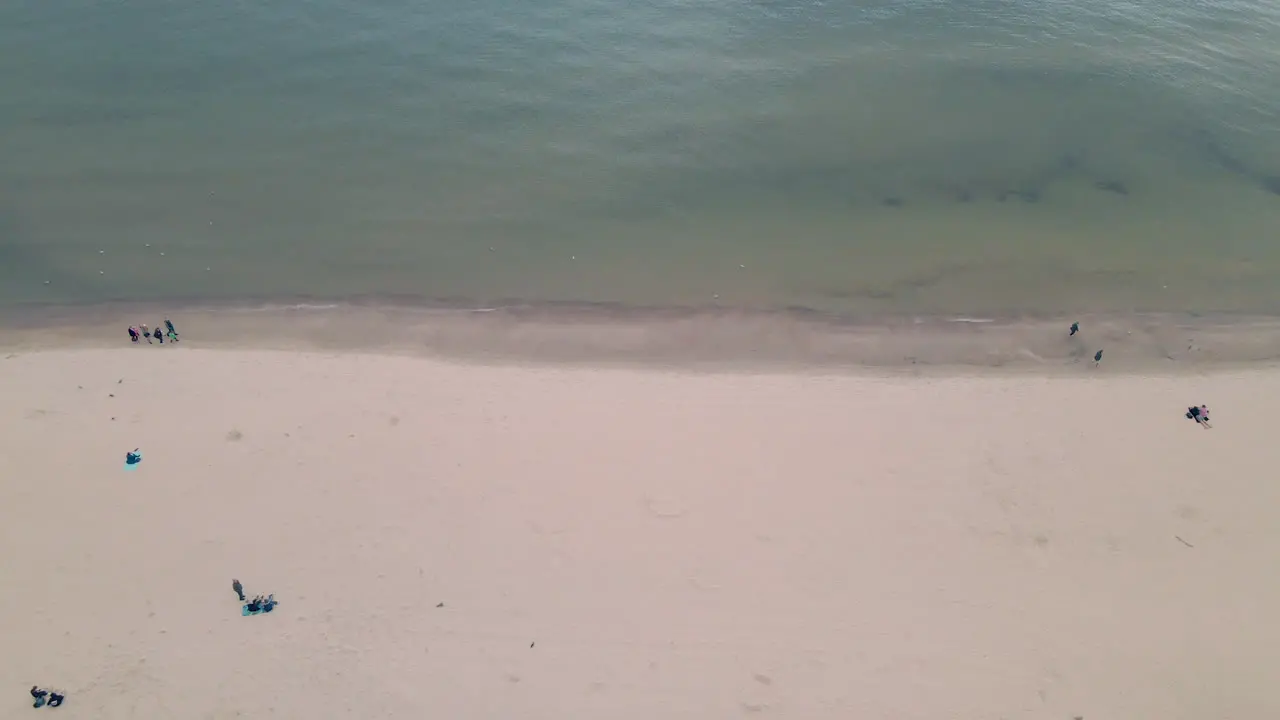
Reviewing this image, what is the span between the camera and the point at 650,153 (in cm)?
4191

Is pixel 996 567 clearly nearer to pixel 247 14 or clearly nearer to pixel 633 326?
pixel 633 326

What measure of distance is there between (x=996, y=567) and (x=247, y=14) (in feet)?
167

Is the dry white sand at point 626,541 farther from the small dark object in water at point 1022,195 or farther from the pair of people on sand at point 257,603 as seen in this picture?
the small dark object in water at point 1022,195

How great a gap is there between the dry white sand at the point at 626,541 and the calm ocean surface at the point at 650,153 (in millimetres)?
5995

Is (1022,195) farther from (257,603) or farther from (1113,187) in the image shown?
(257,603)

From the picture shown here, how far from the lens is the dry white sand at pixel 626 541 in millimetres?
22984

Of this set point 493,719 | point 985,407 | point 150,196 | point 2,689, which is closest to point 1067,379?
point 985,407

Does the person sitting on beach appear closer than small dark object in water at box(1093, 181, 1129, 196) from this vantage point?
Yes

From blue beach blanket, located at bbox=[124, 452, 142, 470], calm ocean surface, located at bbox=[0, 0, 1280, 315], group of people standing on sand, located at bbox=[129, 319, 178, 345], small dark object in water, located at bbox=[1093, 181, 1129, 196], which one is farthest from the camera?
small dark object in water, located at bbox=[1093, 181, 1129, 196]

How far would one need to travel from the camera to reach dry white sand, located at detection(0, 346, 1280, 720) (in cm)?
2298

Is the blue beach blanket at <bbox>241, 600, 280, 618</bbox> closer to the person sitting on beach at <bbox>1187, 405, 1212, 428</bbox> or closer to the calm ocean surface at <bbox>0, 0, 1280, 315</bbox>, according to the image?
the calm ocean surface at <bbox>0, 0, 1280, 315</bbox>

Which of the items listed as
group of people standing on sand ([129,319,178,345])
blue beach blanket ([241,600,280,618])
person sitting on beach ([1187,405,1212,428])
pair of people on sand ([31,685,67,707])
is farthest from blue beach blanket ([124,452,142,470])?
person sitting on beach ([1187,405,1212,428])

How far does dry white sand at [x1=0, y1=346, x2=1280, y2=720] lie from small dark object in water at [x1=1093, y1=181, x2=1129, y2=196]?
477 inches

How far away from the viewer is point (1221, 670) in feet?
77.4
